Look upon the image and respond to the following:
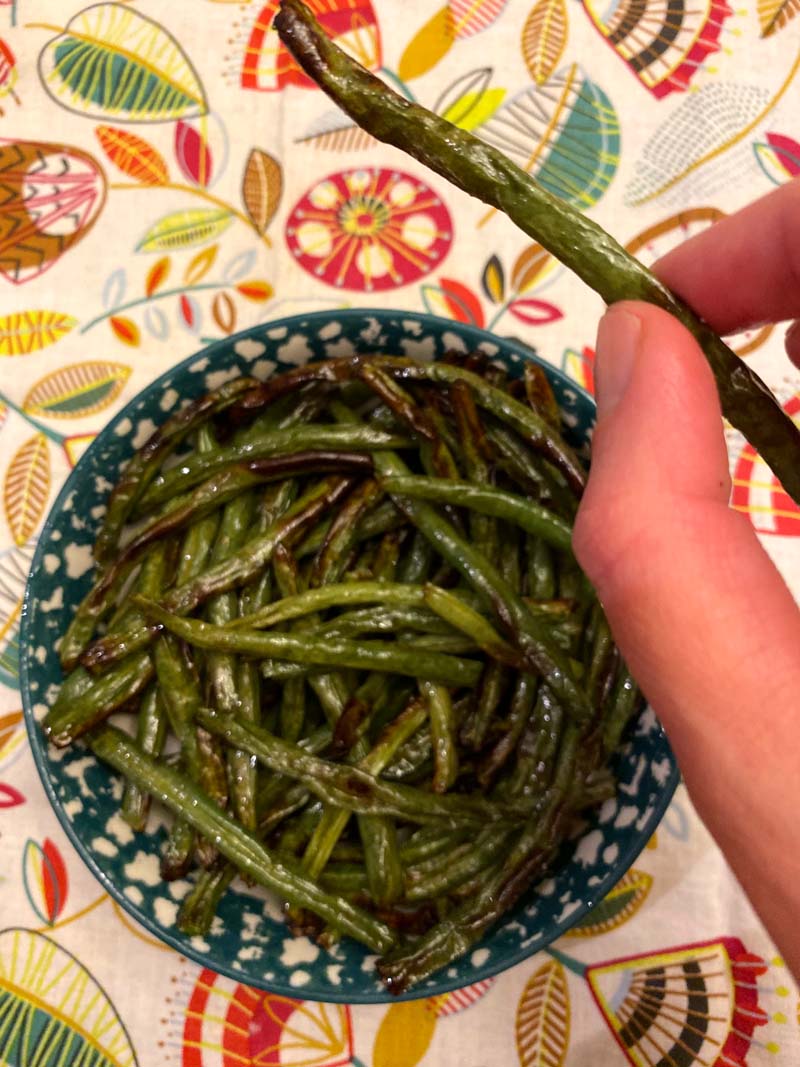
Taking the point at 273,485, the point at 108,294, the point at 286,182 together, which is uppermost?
the point at 286,182

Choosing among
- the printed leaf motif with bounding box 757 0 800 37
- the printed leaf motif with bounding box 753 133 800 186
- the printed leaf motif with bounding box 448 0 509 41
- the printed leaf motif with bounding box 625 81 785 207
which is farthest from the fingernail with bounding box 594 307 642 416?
the printed leaf motif with bounding box 757 0 800 37

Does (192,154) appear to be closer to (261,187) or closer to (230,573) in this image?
(261,187)

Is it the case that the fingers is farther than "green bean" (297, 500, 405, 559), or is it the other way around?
"green bean" (297, 500, 405, 559)

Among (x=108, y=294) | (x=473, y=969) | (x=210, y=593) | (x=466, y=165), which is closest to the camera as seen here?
(x=466, y=165)

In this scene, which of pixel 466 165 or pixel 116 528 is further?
pixel 116 528

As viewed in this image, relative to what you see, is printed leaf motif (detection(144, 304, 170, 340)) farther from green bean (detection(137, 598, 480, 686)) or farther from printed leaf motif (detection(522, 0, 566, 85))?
printed leaf motif (detection(522, 0, 566, 85))

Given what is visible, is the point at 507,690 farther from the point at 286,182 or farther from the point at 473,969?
the point at 286,182

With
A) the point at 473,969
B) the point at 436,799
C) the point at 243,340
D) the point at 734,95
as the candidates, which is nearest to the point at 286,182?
the point at 243,340
